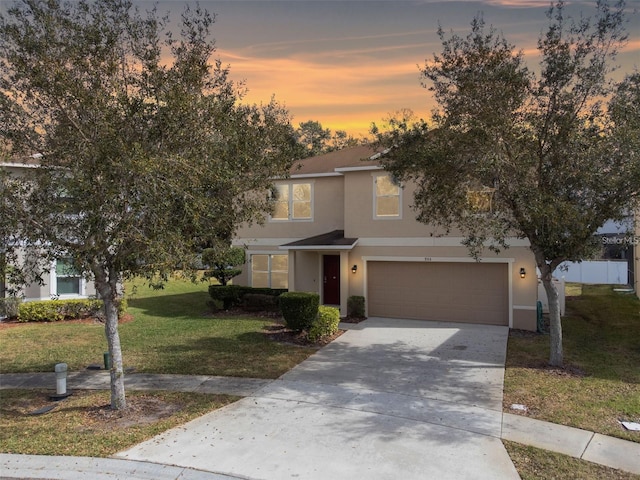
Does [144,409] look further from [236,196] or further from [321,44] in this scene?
[321,44]

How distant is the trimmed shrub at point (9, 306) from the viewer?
54.0ft

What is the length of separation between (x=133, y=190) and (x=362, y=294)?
11.7 m

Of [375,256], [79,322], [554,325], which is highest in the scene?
[375,256]

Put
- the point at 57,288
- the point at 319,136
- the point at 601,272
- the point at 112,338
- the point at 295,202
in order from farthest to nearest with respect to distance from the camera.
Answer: the point at 319,136, the point at 601,272, the point at 295,202, the point at 57,288, the point at 112,338

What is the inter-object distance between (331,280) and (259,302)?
319 cm

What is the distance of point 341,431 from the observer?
698 centimetres

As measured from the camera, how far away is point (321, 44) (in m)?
11.6

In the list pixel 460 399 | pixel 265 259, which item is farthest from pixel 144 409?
pixel 265 259

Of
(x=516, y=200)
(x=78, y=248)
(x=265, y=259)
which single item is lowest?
(x=265, y=259)

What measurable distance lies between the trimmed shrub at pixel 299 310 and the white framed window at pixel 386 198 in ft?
16.2

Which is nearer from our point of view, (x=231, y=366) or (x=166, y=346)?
(x=231, y=366)

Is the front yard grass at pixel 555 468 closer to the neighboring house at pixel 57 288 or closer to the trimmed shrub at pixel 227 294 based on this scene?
the trimmed shrub at pixel 227 294

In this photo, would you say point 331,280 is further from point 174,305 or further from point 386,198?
point 174,305

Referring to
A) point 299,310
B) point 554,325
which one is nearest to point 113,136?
point 299,310
